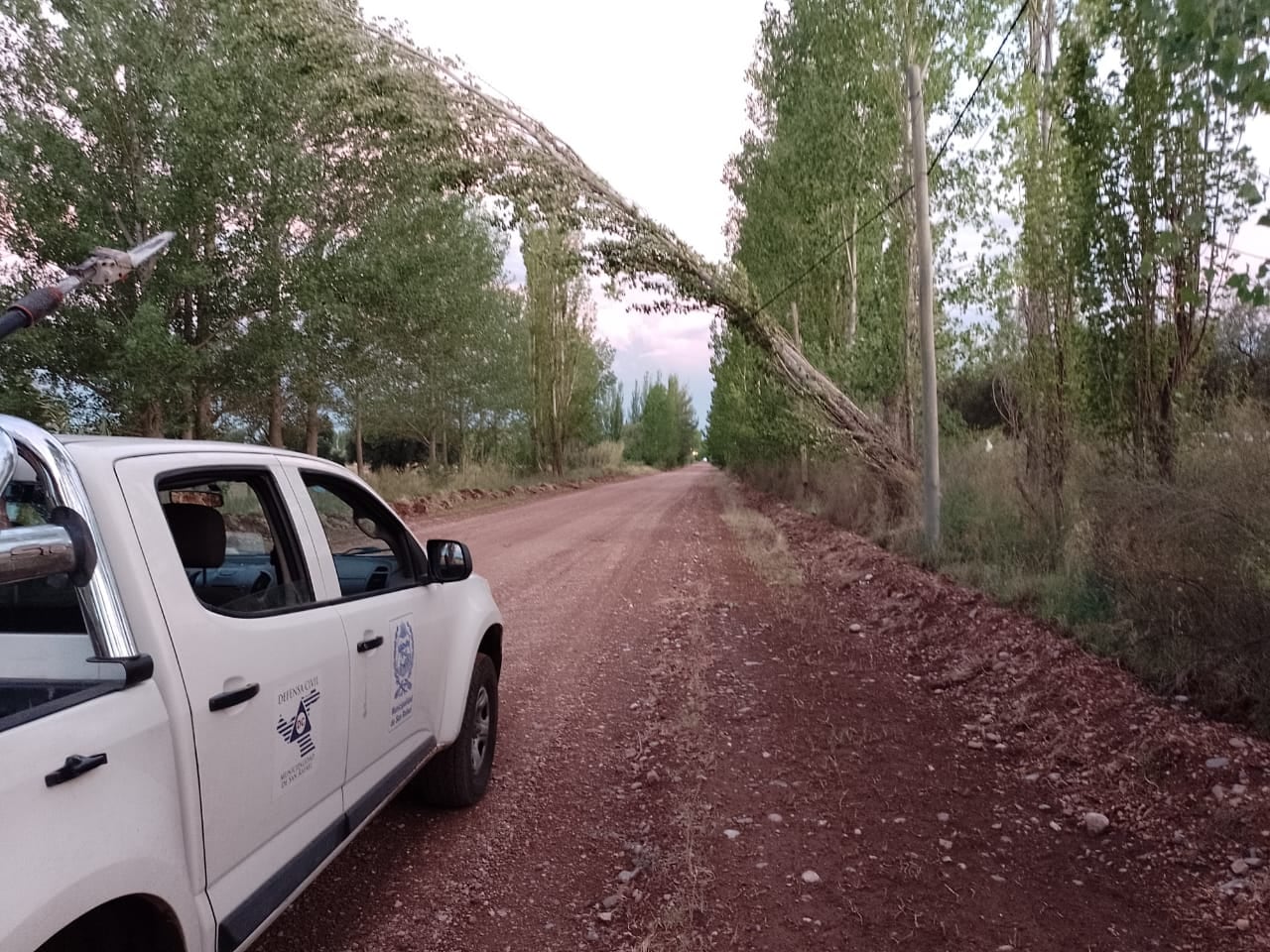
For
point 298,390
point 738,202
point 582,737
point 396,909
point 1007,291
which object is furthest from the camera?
point 738,202

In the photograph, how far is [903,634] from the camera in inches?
331

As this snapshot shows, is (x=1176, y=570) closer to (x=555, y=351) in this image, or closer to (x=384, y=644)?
(x=384, y=644)

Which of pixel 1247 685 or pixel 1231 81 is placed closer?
pixel 1231 81

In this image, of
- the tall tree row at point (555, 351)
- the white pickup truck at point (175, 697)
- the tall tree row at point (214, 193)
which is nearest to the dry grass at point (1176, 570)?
the white pickup truck at point (175, 697)

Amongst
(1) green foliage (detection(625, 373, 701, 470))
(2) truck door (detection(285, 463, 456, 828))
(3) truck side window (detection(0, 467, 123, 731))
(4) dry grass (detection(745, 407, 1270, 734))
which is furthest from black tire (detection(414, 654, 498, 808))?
(1) green foliage (detection(625, 373, 701, 470))

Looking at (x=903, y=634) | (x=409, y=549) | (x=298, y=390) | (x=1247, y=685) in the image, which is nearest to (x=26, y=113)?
(x=298, y=390)

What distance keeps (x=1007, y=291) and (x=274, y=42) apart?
11.8 metres

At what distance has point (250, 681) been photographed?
2523mm

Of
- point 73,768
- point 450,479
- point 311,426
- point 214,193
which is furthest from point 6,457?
point 450,479

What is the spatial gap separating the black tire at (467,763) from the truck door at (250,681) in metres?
1.20

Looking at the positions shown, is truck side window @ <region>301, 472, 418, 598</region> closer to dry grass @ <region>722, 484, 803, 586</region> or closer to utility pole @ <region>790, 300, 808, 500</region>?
dry grass @ <region>722, 484, 803, 586</region>

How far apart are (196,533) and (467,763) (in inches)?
78.0

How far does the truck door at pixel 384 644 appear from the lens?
325 centimetres

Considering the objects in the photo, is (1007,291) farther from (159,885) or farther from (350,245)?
(159,885)
